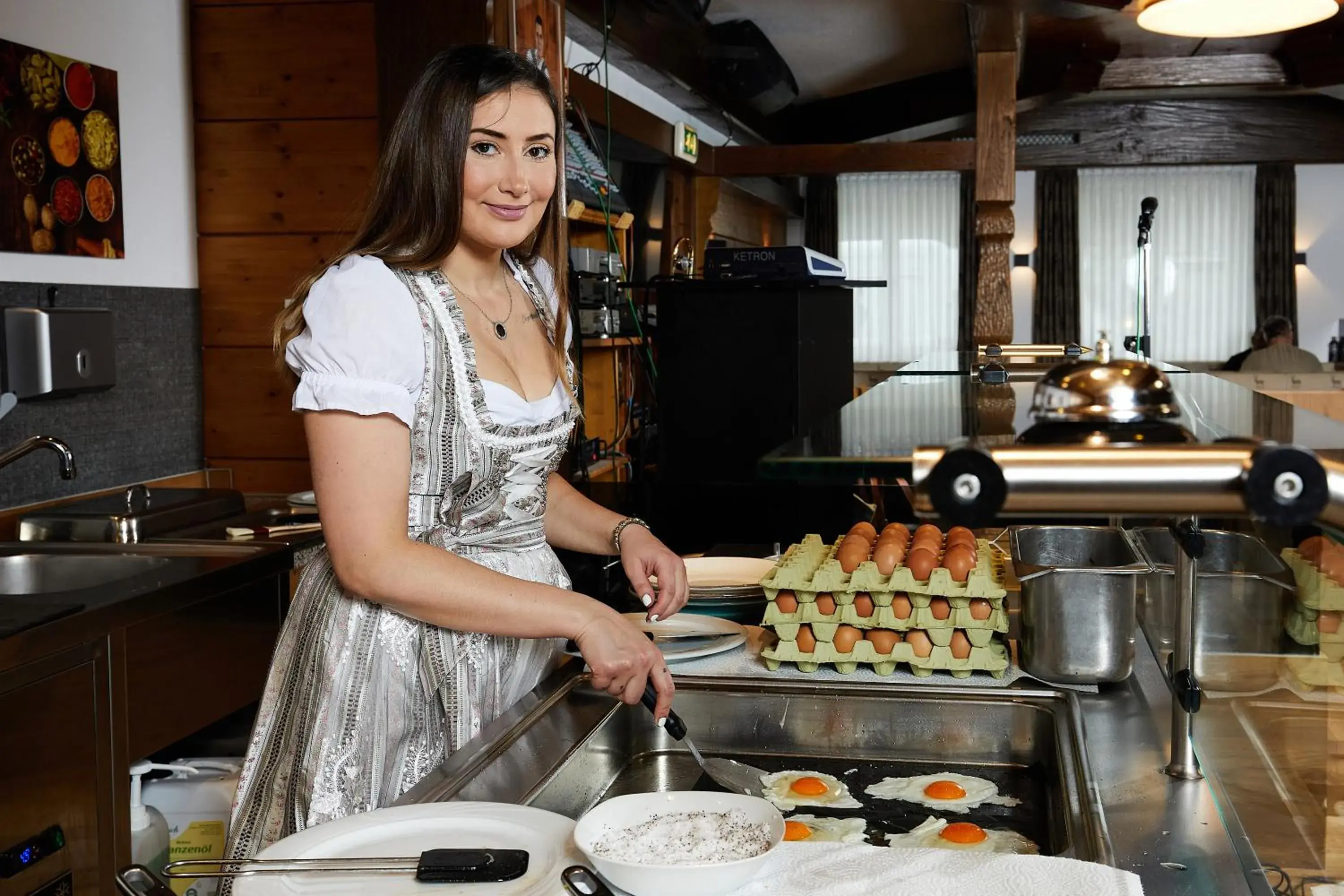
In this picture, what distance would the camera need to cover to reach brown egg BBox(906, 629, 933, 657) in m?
1.63

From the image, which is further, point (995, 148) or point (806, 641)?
point (995, 148)

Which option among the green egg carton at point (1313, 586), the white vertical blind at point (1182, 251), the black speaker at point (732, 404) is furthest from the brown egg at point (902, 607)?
the white vertical blind at point (1182, 251)

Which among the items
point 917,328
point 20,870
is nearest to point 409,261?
→ point 20,870

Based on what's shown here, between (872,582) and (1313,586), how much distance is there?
79cm

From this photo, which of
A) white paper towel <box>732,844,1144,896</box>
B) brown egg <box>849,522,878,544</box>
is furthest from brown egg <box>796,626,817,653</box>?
white paper towel <box>732,844,1144,896</box>

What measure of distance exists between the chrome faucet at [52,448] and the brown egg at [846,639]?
5.20 feet

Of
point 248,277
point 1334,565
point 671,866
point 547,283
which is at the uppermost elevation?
point 248,277

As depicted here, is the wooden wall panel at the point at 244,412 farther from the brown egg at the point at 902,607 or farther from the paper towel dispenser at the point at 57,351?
the brown egg at the point at 902,607

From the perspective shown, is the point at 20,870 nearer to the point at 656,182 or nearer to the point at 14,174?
the point at 14,174

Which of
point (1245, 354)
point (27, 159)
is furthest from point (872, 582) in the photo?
point (1245, 354)

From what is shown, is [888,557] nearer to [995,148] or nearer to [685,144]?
[995,148]

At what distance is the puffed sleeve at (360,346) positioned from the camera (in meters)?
1.40

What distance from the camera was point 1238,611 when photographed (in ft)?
3.88

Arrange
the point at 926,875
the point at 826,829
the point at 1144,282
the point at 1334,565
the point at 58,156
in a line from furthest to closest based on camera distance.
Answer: the point at 58,156
the point at 1144,282
the point at 826,829
the point at 926,875
the point at 1334,565
